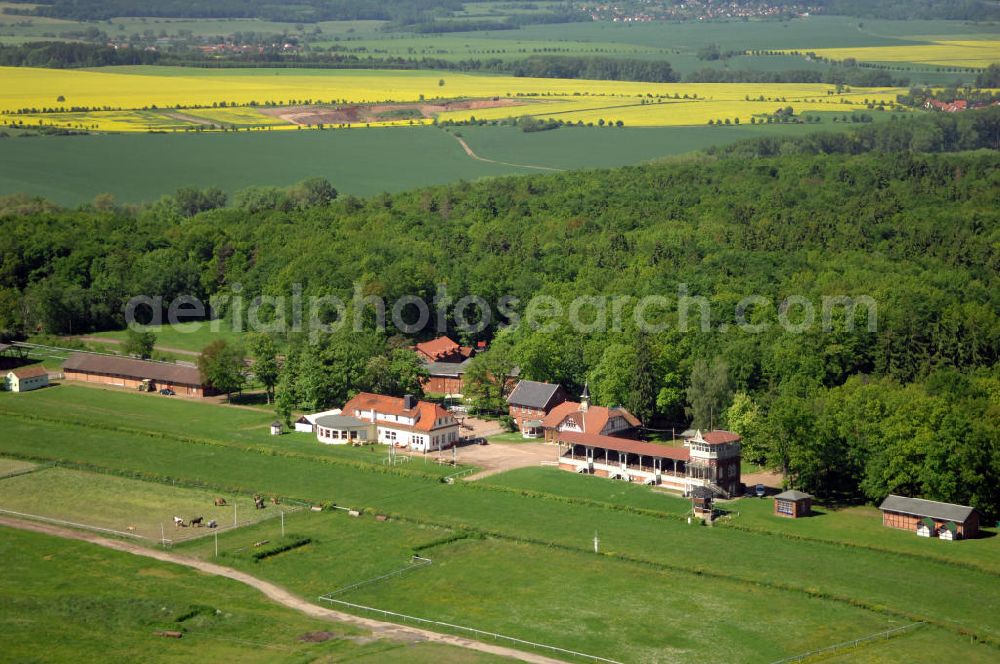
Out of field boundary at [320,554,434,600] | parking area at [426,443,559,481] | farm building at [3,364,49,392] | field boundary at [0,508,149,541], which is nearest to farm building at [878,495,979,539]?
parking area at [426,443,559,481]

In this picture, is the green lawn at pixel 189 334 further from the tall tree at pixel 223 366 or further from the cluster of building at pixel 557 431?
the tall tree at pixel 223 366

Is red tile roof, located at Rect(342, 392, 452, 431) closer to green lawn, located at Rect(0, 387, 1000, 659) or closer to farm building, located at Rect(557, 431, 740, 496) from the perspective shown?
green lawn, located at Rect(0, 387, 1000, 659)

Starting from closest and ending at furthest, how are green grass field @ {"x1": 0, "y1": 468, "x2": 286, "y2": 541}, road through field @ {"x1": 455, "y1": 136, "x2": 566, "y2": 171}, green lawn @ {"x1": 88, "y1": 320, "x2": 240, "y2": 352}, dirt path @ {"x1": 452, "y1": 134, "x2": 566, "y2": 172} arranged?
1. green grass field @ {"x1": 0, "y1": 468, "x2": 286, "y2": 541}
2. green lawn @ {"x1": 88, "y1": 320, "x2": 240, "y2": 352}
3. dirt path @ {"x1": 452, "y1": 134, "x2": 566, "y2": 172}
4. road through field @ {"x1": 455, "y1": 136, "x2": 566, "y2": 171}

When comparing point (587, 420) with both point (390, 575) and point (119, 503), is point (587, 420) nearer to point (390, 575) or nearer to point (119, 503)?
point (390, 575)

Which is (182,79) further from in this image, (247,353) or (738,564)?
Result: (738,564)

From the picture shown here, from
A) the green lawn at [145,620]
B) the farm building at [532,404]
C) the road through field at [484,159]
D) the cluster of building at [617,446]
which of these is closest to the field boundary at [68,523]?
the green lawn at [145,620]

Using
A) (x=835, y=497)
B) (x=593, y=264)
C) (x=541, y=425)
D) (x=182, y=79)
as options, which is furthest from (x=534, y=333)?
(x=182, y=79)

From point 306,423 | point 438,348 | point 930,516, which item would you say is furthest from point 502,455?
point 930,516
